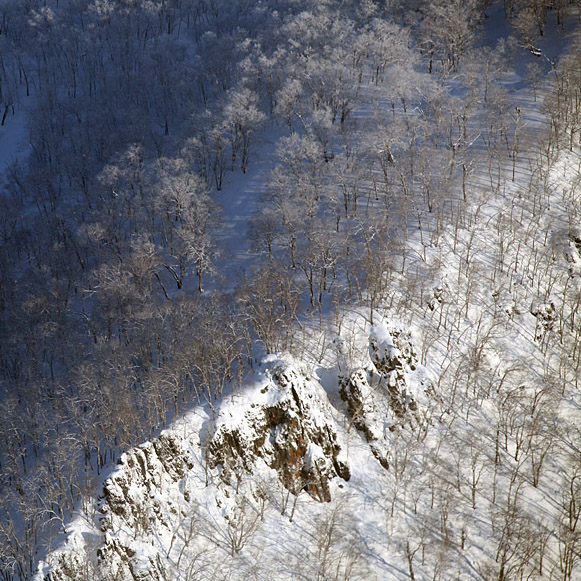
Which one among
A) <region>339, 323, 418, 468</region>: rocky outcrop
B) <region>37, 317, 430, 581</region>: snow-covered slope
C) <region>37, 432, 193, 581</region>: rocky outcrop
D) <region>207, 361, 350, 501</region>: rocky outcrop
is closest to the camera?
<region>37, 432, 193, 581</region>: rocky outcrop

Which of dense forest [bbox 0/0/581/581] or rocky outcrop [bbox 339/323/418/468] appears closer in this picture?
rocky outcrop [bbox 339/323/418/468]

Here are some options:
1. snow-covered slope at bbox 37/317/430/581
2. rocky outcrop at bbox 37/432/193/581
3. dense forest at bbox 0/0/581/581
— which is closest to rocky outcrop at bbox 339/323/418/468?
snow-covered slope at bbox 37/317/430/581

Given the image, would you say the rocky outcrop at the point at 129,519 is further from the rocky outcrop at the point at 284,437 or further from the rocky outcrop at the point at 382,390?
the rocky outcrop at the point at 382,390

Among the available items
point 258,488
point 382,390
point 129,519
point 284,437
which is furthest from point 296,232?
point 129,519

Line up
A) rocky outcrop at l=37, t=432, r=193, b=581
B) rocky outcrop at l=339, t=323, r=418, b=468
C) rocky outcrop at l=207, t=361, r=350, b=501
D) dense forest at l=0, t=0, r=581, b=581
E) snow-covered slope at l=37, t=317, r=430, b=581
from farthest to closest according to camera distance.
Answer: dense forest at l=0, t=0, r=581, b=581 → rocky outcrop at l=339, t=323, r=418, b=468 → rocky outcrop at l=207, t=361, r=350, b=501 → snow-covered slope at l=37, t=317, r=430, b=581 → rocky outcrop at l=37, t=432, r=193, b=581

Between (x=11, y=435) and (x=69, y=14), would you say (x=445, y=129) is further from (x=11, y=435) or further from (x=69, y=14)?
(x=69, y=14)

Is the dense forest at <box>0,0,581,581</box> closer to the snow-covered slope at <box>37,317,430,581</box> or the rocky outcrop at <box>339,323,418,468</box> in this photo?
the snow-covered slope at <box>37,317,430,581</box>

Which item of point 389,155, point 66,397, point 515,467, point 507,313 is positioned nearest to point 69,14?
point 389,155
